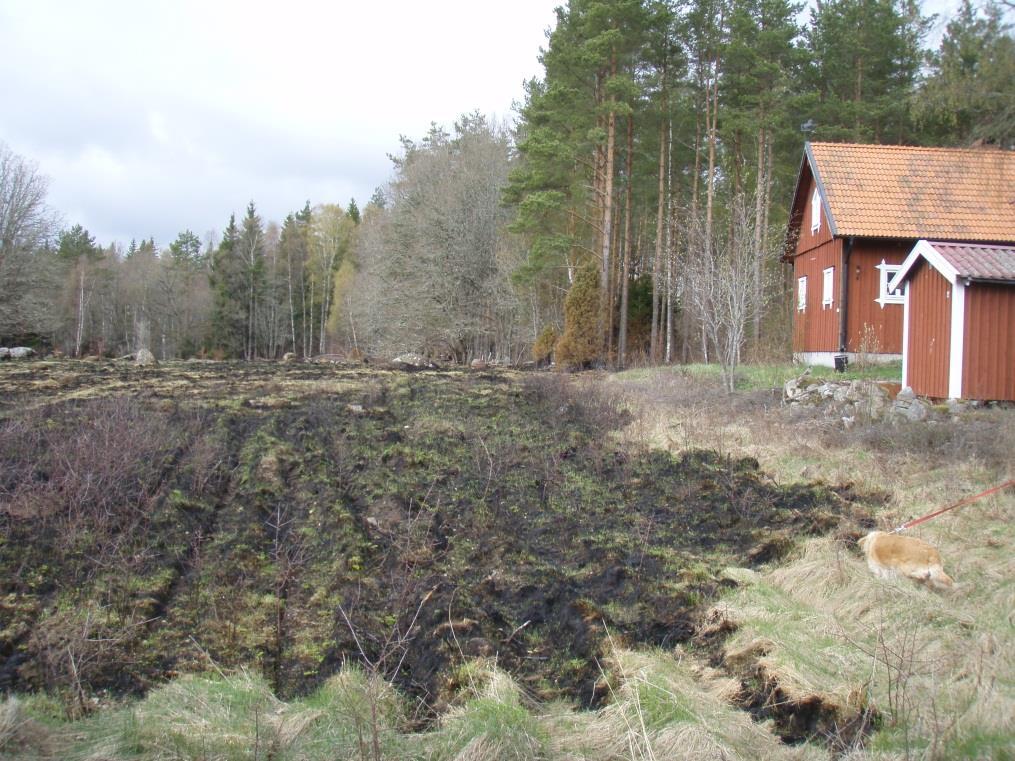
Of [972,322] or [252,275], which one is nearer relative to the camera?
[972,322]

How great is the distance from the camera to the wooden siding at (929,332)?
38.1ft

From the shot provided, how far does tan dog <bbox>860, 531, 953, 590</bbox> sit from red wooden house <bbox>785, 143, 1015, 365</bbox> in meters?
12.6

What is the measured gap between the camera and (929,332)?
39.7ft

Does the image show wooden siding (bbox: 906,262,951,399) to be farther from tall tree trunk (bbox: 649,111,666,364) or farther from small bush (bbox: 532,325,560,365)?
small bush (bbox: 532,325,560,365)

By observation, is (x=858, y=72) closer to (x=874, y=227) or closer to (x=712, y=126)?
(x=712, y=126)

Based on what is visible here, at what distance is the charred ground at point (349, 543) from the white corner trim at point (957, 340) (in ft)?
13.8

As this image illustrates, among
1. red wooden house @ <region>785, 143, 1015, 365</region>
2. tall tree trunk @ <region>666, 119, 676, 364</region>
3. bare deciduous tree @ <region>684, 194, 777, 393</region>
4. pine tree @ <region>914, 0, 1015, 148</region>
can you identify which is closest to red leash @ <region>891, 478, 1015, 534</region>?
pine tree @ <region>914, 0, 1015, 148</region>

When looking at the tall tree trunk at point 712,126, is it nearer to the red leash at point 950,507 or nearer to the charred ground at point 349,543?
the charred ground at point 349,543

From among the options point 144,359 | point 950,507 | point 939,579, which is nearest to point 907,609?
point 939,579

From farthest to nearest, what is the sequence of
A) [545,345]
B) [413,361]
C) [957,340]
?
1. [413,361]
2. [545,345]
3. [957,340]

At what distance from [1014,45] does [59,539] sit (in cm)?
933

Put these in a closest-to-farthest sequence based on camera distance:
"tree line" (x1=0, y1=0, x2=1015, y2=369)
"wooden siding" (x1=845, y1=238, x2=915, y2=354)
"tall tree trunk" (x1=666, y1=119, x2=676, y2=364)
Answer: "wooden siding" (x1=845, y1=238, x2=915, y2=354) < "tree line" (x1=0, y1=0, x2=1015, y2=369) < "tall tree trunk" (x1=666, y1=119, x2=676, y2=364)

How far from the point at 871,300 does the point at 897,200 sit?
2638 millimetres

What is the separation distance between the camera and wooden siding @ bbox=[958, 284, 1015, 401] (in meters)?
11.0
